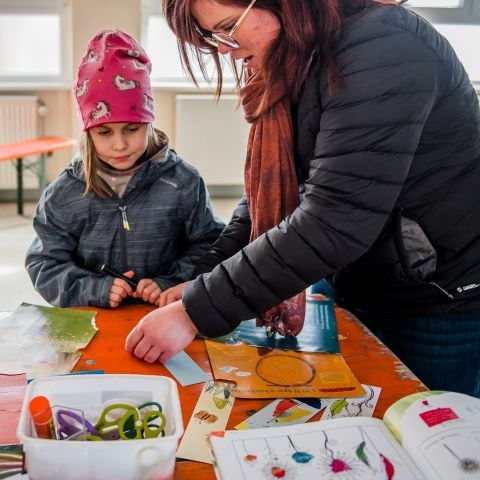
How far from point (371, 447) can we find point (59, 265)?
0.80 m

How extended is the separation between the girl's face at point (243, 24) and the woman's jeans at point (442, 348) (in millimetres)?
518

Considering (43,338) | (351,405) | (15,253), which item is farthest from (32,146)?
(351,405)

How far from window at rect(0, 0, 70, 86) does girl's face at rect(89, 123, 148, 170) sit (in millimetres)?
3055

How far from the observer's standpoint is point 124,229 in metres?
1.38

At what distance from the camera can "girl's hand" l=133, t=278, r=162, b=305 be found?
1212mm

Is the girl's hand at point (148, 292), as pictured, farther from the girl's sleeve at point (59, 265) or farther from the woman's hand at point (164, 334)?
the woman's hand at point (164, 334)

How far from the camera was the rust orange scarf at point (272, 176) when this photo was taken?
3.45 feet

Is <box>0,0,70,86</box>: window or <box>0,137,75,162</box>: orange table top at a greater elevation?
<box>0,0,70,86</box>: window

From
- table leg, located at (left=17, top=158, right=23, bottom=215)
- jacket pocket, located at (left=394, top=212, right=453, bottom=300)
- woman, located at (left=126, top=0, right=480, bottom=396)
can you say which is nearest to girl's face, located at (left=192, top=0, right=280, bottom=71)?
woman, located at (left=126, top=0, right=480, bottom=396)

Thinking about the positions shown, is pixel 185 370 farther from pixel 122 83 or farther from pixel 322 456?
pixel 122 83

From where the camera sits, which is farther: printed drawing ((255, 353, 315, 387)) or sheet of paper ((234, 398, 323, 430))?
printed drawing ((255, 353, 315, 387))

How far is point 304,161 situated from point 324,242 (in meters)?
0.23

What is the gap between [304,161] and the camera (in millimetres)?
1064

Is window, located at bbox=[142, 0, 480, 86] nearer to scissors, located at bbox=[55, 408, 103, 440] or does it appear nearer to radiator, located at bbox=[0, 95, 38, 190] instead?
radiator, located at bbox=[0, 95, 38, 190]
